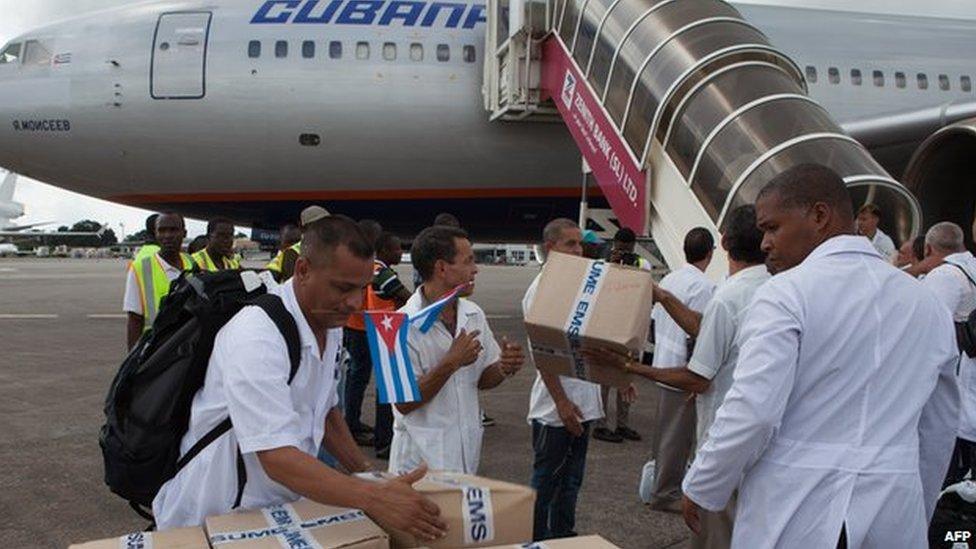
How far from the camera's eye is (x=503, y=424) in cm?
635

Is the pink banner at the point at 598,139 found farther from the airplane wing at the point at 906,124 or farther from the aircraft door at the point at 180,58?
the aircraft door at the point at 180,58

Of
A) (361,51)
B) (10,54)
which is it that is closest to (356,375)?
(361,51)

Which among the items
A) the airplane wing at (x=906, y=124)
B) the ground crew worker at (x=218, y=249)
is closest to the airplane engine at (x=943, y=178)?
the airplane wing at (x=906, y=124)

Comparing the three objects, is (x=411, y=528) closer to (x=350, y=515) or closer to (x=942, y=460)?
(x=350, y=515)

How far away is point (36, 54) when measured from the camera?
34.5 ft

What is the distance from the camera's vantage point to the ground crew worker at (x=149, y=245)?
5199 mm

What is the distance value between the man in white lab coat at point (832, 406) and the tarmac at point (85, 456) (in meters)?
2.20

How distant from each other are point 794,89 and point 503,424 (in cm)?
365

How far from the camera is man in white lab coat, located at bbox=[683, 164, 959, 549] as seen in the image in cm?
187

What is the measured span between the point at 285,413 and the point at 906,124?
9.17 m

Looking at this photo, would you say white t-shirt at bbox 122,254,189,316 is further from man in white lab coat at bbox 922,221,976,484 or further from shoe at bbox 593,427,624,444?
man in white lab coat at bbox 922,221,976,484

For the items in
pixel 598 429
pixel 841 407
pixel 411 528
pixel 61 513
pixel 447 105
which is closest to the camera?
pixel 411 528

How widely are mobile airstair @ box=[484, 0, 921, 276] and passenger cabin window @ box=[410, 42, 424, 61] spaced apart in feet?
7.20

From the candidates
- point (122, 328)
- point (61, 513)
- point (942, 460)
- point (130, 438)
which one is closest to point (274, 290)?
point (130, 438)
